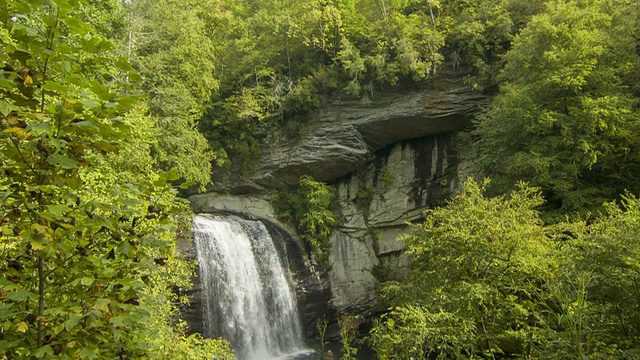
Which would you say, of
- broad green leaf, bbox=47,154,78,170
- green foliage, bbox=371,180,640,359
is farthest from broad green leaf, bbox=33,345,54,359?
green foliage, bbox=371,180,640,359

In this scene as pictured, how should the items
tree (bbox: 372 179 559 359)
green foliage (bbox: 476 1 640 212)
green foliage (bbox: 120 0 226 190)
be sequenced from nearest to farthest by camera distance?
tree (bbox: 372 179 559 359) < green foliage (bbox: 476 1 640 212) < green foliage (bbox: 120 0 226 190)

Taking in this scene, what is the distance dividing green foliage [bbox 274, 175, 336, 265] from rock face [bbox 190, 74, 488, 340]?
1.43 ft

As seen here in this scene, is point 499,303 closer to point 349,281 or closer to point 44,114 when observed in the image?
point 44,114

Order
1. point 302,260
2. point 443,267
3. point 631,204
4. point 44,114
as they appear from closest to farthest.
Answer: point 44,114, point 631,204, point 443,267, point 302,260

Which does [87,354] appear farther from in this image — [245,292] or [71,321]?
[245,292]

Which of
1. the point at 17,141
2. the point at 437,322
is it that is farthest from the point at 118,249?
the point at 437,322

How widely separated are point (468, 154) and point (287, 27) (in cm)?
1109

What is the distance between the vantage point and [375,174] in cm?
2072

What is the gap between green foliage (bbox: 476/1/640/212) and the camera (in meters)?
11.8

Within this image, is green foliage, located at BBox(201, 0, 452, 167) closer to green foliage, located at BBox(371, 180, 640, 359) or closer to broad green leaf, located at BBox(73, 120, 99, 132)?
green foliage, located at BBox(371, 180, 640, 359)

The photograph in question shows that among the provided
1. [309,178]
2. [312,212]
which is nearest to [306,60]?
[309,178]

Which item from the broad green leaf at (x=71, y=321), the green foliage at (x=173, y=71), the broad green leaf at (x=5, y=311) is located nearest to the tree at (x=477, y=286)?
the broad green leaf at (x=71, y=321)

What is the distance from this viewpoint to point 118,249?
1.64 m

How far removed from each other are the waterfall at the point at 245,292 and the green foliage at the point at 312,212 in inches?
82.6
